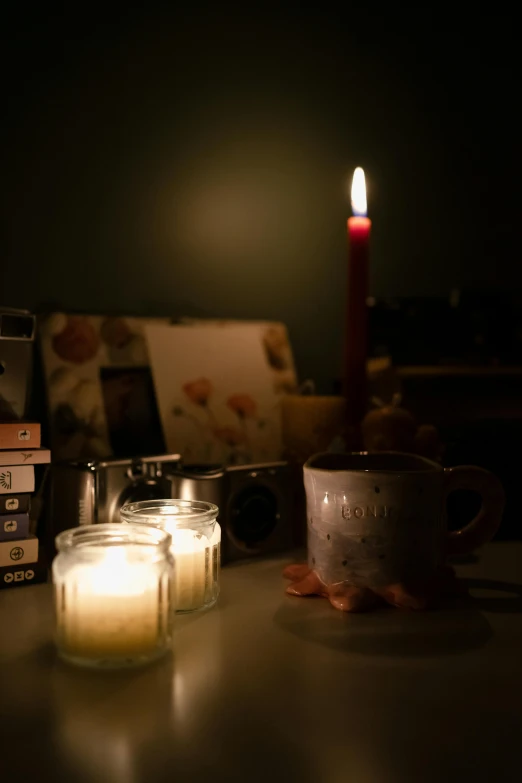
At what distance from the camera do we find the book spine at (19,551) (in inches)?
25.8

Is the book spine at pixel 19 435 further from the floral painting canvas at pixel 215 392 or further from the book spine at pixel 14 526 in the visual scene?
the floral painting canvas at pixel 215 392

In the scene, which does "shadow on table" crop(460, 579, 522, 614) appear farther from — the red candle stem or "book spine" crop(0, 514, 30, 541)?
"book spine" crop(0, 514, 30, 541)

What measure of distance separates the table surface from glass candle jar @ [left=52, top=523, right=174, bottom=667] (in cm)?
1

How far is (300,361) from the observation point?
1.08 meters

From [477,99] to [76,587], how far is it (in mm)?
1019

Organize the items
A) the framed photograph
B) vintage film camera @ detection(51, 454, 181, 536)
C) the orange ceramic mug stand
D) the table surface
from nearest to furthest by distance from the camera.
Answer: the table surface, the orange ceramic mug stand, vintage film camera @ detection(51, 454, 181, 536), the framed photograph

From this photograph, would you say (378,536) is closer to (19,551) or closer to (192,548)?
(192,548)

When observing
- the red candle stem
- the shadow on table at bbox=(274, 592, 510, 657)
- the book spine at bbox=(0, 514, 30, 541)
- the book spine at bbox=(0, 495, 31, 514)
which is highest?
the red candle stem

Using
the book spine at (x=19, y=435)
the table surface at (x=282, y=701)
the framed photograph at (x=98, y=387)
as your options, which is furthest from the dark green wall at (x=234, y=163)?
the table surface at (x=282, y=701)

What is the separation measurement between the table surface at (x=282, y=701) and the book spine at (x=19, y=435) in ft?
0.48

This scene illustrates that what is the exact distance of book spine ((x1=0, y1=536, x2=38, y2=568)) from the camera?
0.66 meters

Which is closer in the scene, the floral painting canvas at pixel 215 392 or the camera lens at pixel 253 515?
the camera lens at pixel 253 515

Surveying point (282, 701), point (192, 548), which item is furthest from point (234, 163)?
point (282, 701)

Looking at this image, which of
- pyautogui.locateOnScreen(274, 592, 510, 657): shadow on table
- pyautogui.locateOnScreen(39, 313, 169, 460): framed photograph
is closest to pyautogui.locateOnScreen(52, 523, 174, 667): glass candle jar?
pyautogui.locateOnScreen(274, 592, 510, 657): shadow on table
